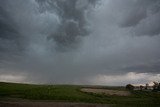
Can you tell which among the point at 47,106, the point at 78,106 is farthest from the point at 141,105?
the point at 47,106

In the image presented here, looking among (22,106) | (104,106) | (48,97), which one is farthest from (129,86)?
(22,106)

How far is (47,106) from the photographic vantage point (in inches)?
2039

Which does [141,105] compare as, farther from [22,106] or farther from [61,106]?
[22,106]

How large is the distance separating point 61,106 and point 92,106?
6760mm

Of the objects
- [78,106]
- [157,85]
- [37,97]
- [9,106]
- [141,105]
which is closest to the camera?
[9,106]

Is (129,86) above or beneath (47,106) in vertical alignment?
above

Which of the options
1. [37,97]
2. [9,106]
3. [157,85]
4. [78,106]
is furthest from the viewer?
[157,85]

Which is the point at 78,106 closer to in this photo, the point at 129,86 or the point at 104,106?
the point at 104,106

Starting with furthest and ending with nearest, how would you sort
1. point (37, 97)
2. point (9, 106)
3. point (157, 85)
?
point (157, 85) → point (37, 97) → point (9, 106)

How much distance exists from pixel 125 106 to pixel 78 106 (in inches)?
411

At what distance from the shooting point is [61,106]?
52.5 meters

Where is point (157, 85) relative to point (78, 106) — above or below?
above

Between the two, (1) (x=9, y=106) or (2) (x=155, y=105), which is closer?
(1) (x=9, y=106)

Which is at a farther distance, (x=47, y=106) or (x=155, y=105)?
(x=155, y=105)
